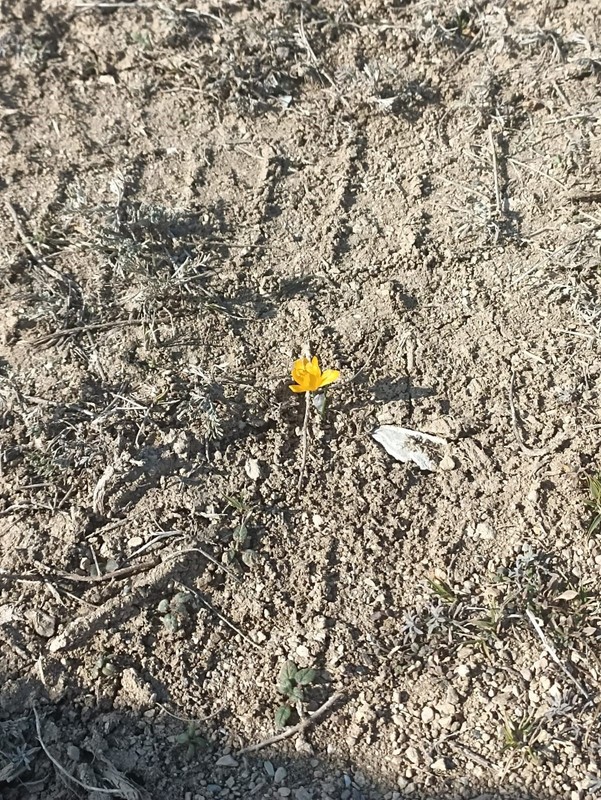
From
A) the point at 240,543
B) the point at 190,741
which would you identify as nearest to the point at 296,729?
the point at 190,741

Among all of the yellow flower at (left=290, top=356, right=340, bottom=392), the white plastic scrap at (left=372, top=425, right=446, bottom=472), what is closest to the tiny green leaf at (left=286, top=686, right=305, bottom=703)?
the white plastic scrap at (left=372, top=425, right=446, bottom=472)

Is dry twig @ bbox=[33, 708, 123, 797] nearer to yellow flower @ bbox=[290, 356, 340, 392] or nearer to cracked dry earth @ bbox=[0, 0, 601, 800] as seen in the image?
cracked dry earth @ bbox=[0, 0, 601, 800]

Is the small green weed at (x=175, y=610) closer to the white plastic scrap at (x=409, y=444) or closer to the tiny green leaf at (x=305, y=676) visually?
the tiny green leaf at (x=305, y=676)

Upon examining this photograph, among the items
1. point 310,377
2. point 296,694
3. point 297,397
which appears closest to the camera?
point 296,694

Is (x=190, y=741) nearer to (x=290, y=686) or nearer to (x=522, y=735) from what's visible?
(x=290, y=686)

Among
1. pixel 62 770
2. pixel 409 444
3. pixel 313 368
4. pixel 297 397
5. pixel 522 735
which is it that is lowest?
pixel 522 735

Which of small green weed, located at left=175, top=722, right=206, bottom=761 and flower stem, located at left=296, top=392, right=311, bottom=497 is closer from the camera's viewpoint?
small green weed, located at left=175, top=722, right=206, bottom=761

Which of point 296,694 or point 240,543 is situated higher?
point 240,543
